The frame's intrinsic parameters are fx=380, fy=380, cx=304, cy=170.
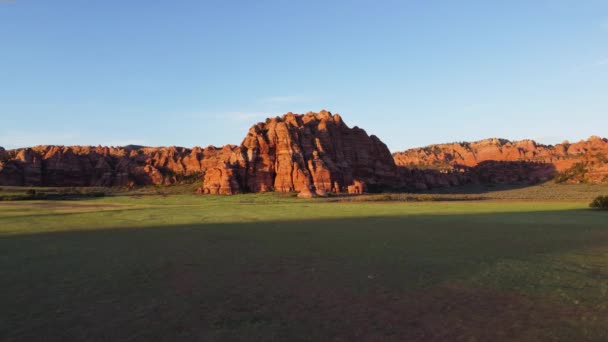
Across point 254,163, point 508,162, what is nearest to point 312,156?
point 254,163

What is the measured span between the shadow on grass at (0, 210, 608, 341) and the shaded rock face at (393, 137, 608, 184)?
3316 inches

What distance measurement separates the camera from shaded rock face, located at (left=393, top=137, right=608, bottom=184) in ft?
321

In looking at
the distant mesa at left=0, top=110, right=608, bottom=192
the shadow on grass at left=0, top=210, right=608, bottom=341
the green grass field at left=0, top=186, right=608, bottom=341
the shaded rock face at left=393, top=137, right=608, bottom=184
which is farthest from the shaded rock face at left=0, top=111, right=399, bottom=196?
the green grass field at left=0, top=186, right=608, bottom=341

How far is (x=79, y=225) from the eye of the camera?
2297 cm

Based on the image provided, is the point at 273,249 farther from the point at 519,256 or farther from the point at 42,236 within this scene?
the point at 42,236

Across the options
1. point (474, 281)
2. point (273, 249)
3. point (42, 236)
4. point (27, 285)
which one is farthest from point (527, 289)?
point (42, 236)

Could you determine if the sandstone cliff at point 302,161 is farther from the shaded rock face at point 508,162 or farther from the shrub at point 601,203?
the shrub at point 601,203

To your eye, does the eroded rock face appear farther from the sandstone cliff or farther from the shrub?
the shrub

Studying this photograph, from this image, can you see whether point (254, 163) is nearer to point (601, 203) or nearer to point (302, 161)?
point (302, 161)

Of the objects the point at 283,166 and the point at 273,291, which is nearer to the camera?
the point at 273,291

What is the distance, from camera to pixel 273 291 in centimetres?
845

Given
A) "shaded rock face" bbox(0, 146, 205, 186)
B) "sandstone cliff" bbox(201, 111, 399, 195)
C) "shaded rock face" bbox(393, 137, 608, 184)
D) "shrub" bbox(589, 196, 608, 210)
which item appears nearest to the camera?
"shrub" bbox(589, 196, 608, 210)

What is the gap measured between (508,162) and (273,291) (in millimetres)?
138389

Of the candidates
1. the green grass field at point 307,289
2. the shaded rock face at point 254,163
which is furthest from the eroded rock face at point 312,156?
the green grass field at point 307,289
